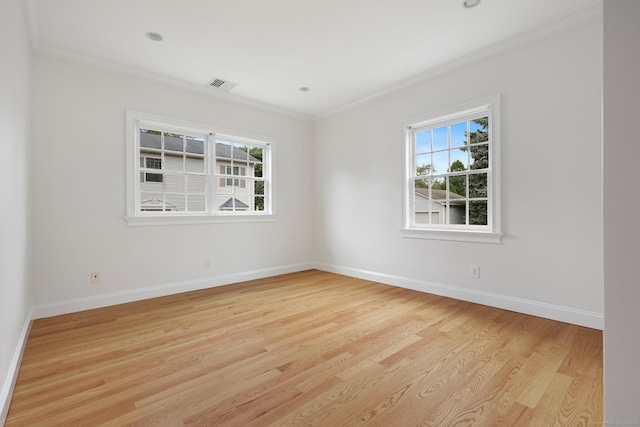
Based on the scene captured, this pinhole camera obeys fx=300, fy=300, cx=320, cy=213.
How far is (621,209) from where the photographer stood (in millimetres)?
820

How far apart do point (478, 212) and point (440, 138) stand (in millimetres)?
1053

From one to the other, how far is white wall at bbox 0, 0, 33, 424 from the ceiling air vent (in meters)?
1.77

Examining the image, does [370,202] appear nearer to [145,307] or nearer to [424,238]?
[424,238]

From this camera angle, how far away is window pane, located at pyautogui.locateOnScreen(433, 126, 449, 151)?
3752mm

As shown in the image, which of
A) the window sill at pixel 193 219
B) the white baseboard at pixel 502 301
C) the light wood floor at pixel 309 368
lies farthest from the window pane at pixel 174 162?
the white baseboard at pixel 502 301

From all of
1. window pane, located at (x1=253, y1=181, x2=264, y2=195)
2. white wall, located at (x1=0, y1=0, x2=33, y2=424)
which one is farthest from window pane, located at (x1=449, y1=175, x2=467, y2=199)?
white wall, located at (x1=0, y1=0, x2=33, y2=424)

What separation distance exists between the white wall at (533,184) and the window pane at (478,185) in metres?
0.25

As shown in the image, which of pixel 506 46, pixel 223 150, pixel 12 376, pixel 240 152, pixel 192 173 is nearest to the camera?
pixel 12 376

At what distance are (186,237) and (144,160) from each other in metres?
1.09

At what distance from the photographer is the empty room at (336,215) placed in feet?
5.38

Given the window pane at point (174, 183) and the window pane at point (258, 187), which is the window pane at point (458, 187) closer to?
the window pane at point (258, 187)

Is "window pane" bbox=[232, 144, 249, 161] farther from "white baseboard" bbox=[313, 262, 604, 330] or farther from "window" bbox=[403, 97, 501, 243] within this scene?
"white baseboard" bbox=[313, 262, 604, 330]

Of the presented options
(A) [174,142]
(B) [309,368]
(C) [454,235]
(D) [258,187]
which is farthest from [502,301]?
(A) [174,142]

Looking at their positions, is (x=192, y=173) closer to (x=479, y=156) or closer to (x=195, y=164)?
(x=195, y=164)
